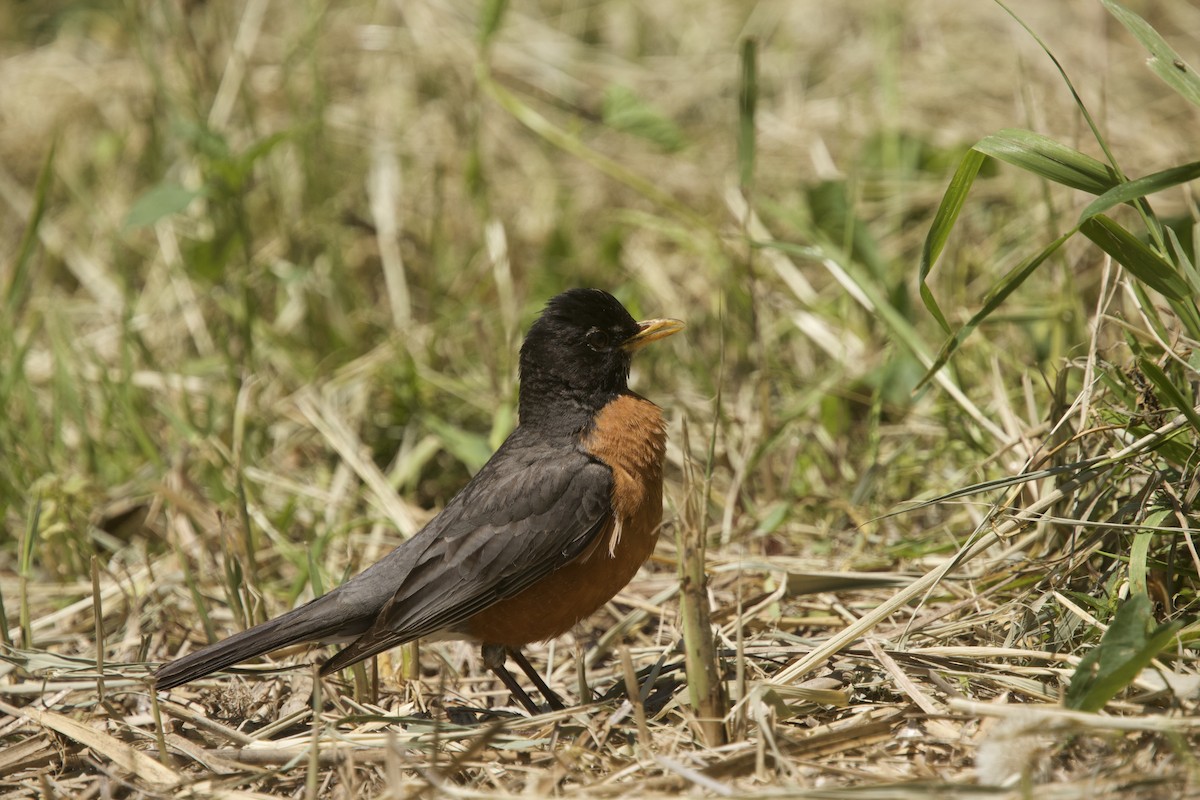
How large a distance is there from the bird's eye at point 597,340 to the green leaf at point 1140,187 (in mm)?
2061

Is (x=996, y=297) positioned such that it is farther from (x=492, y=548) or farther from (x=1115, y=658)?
(x=492, y=548)

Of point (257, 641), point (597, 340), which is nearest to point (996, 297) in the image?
point (597, 340)

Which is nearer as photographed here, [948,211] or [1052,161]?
[1052,161]

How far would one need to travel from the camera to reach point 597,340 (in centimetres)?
468

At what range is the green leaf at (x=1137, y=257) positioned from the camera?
3248mm

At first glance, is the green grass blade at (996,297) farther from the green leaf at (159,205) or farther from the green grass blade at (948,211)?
the green leaf at (159,205)

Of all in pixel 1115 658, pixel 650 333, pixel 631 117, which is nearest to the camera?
pixel 1115 658

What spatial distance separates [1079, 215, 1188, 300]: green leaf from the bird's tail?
2.70 m

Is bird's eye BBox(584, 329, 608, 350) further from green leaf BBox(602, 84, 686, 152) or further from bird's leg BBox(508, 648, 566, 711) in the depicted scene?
green leaf BBox(602, 84, 686, 152)

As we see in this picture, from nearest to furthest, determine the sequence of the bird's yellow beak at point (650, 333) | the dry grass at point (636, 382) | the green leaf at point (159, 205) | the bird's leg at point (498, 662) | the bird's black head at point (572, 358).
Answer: the dry grass at point (636, 382) → the bird's leg at point (498, 662) → the bird's black head at point (572, 358) → the bird's yellow beak at point (650, 333) → the green leaf at point (159, 205)

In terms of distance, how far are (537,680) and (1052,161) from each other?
2.42 metres

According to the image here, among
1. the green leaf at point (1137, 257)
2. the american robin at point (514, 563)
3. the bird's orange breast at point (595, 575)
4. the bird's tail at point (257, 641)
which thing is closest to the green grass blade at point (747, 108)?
the american robin at point (514, 563)

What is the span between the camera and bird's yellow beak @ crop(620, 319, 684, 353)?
4.74 m

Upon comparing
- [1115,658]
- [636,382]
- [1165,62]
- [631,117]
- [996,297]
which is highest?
[631,117]
